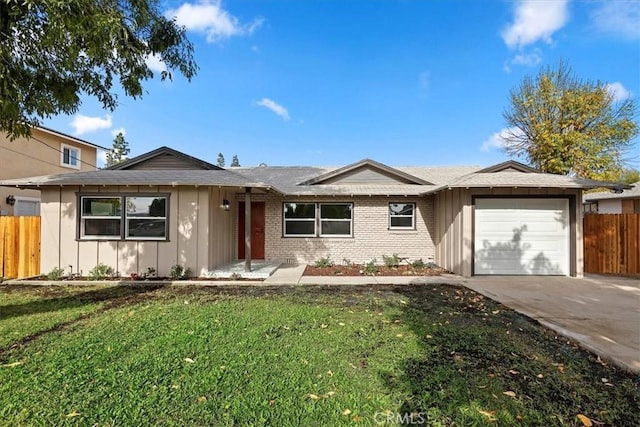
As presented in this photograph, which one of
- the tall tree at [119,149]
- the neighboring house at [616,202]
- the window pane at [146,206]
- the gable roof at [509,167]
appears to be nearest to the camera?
the window pane at [146,206]

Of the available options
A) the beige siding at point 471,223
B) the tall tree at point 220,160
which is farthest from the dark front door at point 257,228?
the tall tree at point 220,160

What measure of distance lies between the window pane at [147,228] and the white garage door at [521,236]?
1000 cm

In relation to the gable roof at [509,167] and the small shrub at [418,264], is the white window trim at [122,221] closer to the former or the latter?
the small shrub at [418,264]

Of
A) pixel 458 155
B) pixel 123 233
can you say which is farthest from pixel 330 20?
pixel 458 155

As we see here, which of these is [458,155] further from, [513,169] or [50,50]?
[50,50]

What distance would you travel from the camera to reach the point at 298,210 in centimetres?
1303

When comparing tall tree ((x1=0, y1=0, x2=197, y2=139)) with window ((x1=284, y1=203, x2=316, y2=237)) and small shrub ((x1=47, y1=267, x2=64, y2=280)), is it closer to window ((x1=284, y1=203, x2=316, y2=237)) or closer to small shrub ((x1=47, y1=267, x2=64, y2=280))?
small shrub ((x1=47, y1=267, x2=64, y2=280))

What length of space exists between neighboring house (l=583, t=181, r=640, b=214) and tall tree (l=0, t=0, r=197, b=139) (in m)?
24.1

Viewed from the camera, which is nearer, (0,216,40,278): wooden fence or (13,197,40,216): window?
(0,216,40,278): wooden fence

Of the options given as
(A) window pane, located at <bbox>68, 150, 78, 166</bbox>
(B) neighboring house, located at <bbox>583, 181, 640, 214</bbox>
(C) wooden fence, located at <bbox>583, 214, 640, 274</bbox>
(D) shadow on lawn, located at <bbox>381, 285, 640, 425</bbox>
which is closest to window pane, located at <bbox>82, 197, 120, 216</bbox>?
(D) shadow on lawn, located at <bbox>381, 285, 640, 425</bbox>

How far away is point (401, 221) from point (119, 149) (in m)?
79.9

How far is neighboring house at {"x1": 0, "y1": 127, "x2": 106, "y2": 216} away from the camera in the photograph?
1528cm

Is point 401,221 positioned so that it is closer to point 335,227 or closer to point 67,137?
point 335,227

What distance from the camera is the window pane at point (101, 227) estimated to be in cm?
1000
